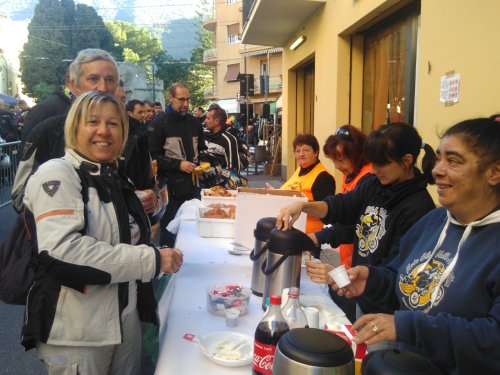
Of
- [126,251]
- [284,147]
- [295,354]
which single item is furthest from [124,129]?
[284,147]

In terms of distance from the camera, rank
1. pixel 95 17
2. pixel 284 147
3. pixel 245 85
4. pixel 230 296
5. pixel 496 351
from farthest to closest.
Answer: pixel 95 17, pixel 245 85, pixel 284 147, pixel 230 296, pixel 496 351

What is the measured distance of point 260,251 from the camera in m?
2.09

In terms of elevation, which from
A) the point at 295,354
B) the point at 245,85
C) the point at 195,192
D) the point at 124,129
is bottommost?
the point at 195,192

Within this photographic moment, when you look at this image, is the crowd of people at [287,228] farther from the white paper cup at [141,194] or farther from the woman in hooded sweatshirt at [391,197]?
the white paper cup at [141,194]

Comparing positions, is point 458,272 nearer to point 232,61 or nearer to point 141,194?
point 141,194

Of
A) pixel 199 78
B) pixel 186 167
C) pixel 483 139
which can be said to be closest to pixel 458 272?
pixel 483 139

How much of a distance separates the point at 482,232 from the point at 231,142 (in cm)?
530

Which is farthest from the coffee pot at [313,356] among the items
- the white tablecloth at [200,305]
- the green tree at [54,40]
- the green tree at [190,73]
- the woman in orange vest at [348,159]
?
the green tree at [190,73]

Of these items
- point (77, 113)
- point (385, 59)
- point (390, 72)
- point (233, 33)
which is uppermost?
point (233, 33)

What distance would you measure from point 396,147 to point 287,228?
0.69 m

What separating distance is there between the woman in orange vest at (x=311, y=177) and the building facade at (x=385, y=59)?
118cm

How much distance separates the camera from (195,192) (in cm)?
518

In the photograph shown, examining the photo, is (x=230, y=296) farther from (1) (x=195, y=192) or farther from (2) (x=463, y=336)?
(1) (x=195, y=192)

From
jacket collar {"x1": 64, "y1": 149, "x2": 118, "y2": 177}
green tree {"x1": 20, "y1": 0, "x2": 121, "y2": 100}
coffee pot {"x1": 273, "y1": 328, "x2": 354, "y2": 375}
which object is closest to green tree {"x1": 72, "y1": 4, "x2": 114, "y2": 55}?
green tree {"x1": 20, "y1": 0, "x2": 121, "y2": 100}
